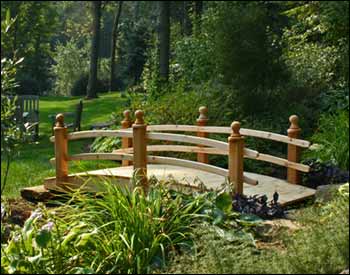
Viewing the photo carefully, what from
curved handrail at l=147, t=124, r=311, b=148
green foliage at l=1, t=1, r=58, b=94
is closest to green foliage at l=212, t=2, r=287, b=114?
curved handrail at l=147, t=124, r=311, b=148

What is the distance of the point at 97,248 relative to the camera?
5.16 m

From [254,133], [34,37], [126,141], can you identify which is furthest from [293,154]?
[34,37]

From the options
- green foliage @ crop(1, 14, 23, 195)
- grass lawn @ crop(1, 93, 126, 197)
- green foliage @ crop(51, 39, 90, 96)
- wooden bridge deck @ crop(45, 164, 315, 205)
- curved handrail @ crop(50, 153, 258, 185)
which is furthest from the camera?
green foliage @ crop(51, 39, 90, 96)

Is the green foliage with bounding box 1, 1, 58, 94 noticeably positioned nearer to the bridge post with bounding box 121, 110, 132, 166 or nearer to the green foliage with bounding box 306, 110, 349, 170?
the bridge post with bounding box 121, 110, 132, 166

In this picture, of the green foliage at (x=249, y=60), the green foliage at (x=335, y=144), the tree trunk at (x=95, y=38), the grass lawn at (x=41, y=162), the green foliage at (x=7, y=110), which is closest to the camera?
the green foliage at (x=7, y=110)

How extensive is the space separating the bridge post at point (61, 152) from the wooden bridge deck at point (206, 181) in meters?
0.12

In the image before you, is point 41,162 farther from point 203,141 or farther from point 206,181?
point 203,141

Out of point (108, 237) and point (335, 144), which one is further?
point (335, 144)

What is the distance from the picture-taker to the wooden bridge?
7.25 metres

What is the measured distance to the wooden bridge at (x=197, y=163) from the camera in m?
7.25

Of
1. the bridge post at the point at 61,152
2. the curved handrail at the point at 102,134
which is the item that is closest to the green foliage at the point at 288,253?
the curved handrail at the point at 102,134

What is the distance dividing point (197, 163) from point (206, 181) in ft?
2.07

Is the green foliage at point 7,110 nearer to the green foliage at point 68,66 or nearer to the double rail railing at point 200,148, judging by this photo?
the double rail railing at point 200,148

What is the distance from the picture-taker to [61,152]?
29.6 ft
